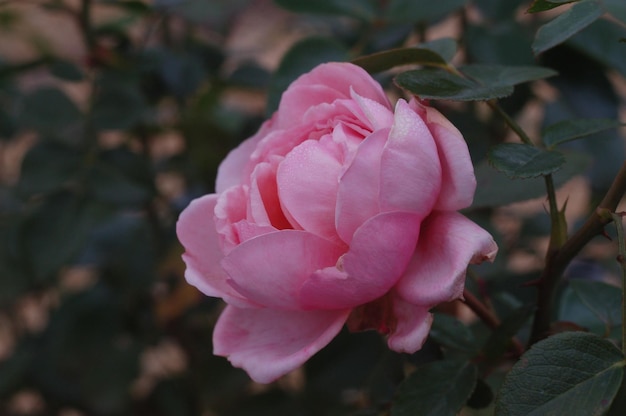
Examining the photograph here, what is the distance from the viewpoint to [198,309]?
930 mm

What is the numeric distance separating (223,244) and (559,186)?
21 centimetres

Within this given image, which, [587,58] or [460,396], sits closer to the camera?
[460,396]

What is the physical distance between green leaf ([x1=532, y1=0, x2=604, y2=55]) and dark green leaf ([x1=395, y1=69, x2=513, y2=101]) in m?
0.03

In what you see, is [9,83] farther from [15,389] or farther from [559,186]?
[559,186]

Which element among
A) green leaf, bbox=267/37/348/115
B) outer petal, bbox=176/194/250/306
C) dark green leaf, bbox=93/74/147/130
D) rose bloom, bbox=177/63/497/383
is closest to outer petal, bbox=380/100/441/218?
rose bloom, bbox=177/63/497/383

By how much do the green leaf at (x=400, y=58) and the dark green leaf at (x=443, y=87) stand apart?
→ 1cm

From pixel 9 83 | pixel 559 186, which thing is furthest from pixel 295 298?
pixel 9 83

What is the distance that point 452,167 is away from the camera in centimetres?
Result: 32

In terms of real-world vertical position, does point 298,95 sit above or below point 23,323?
above

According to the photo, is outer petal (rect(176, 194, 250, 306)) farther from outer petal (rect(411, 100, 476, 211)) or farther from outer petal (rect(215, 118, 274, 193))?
outer petal (rect(411, 100, 476, 211))

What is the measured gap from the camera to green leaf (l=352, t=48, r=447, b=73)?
0.38 m

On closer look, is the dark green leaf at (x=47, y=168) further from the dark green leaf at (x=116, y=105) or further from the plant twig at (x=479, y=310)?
the plant twig at (x=479, y=310)

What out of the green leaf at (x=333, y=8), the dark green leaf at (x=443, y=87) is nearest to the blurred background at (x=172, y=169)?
the green leaf at (x=333, y=8)

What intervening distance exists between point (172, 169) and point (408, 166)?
2.36 feet
